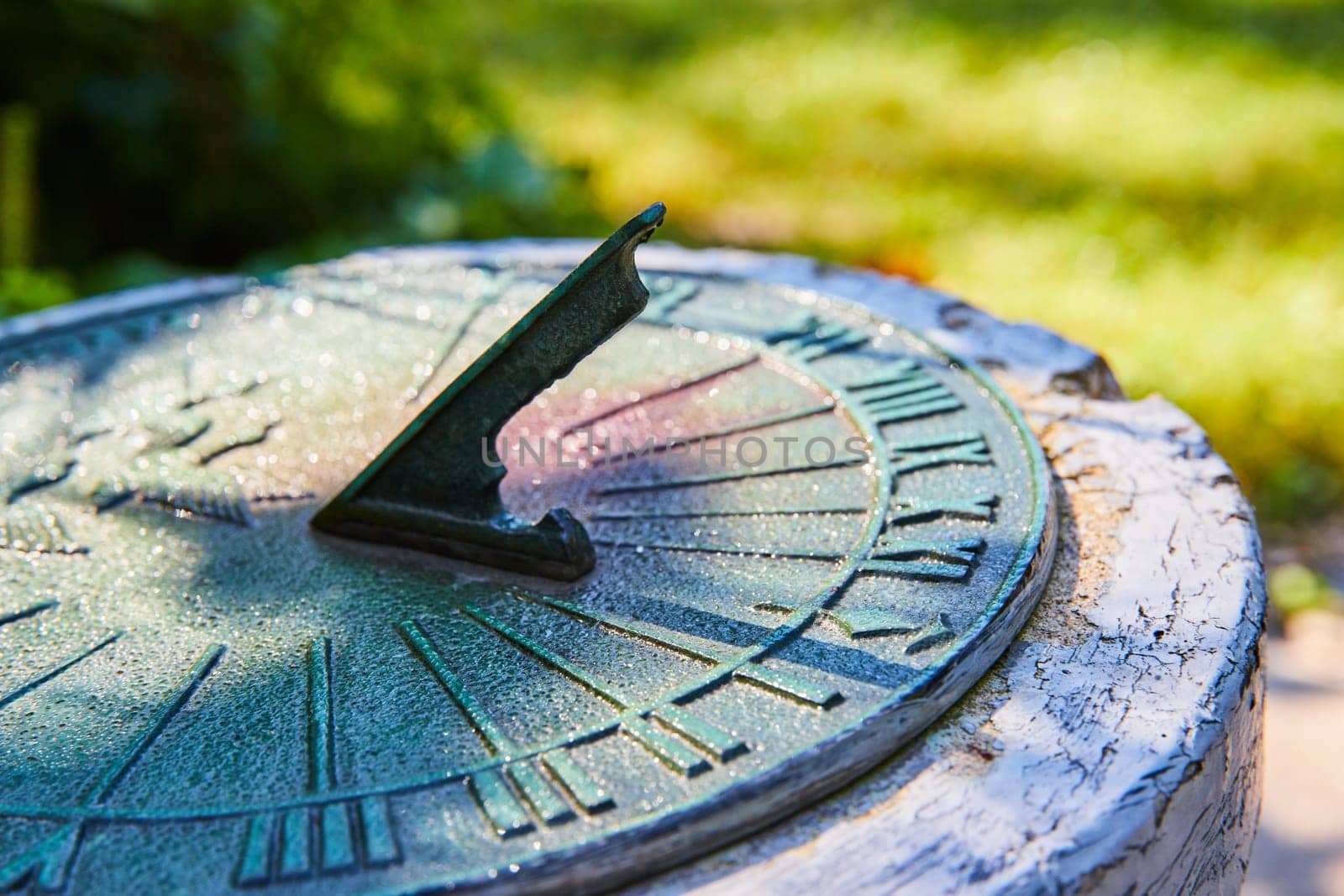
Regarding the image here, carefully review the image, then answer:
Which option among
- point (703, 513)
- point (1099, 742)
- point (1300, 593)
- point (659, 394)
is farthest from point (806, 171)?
point (1099, 742)

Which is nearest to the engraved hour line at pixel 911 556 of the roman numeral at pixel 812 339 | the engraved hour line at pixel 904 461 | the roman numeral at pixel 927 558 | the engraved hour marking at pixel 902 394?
the roman numeral at pixel 927 558

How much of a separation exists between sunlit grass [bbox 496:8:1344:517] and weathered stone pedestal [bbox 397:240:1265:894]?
4.90ft

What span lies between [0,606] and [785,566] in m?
0.83

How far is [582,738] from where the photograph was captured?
108 centimetres

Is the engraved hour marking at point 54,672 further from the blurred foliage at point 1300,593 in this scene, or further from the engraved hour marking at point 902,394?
the blurred foliage at point 1300,593

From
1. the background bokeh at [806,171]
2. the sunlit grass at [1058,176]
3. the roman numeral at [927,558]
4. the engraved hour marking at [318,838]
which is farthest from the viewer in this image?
the background bokeh at [806,171]

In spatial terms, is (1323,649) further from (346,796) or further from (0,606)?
(0,606)

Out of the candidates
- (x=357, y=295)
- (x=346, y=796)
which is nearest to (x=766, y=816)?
(x=346, y=796)

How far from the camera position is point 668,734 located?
3.52ft

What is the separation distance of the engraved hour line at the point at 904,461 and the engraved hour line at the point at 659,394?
17 centimetres

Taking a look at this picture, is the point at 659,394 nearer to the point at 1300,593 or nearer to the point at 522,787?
the point at 522,787

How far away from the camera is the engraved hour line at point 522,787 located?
984 millimetres

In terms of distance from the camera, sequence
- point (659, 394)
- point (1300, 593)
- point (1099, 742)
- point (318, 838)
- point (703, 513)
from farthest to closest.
A: point (1300, 593) < point (659, 394) < point (703, 513) < point (1099, 742) < point (318, 838)

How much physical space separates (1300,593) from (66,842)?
7.65ft
